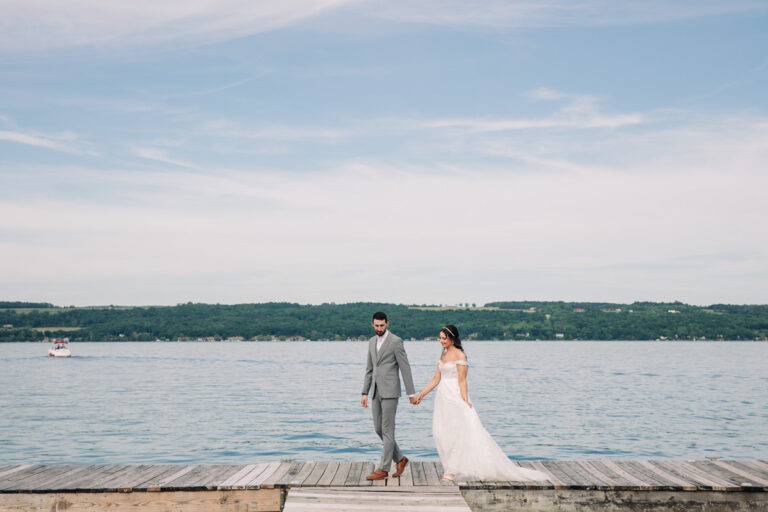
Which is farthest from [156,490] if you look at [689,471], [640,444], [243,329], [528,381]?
[243,329]

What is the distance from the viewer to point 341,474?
1052 centimetres

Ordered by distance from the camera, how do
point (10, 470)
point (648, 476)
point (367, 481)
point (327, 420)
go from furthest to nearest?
1. point (327, 420)
2. point (10, 470)
3. point (648, 476)
4. point (367, 481)

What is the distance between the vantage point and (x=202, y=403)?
49.2 meters

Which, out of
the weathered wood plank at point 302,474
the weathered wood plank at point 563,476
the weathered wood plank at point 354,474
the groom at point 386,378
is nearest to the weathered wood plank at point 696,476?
the weathered wood plank at point 563,476

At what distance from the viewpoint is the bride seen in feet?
33.1

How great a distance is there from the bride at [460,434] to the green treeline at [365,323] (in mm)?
143120

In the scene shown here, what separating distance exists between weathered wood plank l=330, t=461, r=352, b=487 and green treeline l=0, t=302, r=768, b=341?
142 m

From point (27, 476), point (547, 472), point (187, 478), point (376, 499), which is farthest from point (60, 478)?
point (547, 472)

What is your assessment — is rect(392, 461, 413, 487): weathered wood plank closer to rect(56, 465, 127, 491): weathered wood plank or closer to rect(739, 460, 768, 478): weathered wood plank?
rect(56, 465, 127, 491): weathered wood plank

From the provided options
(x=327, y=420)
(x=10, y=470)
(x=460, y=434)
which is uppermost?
(x=460, y=434)

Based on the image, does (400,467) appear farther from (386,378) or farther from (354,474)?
(386,378)

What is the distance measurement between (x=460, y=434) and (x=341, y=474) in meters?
1.86

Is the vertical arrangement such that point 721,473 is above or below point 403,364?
below

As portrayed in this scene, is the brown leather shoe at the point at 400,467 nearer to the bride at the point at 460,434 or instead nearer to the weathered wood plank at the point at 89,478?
the bride at the point at 460,434
